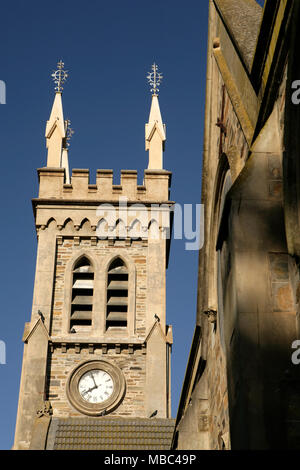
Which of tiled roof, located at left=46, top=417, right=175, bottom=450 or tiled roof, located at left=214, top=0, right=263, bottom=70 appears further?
tiled roof, located at left=46, top=417, right=175, bottom=450

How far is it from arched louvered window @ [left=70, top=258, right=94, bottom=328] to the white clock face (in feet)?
6.73

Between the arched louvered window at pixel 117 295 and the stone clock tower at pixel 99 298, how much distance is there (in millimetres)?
35

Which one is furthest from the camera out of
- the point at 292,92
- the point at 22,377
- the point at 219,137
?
the point at 22,377

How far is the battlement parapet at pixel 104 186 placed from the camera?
2964 cm

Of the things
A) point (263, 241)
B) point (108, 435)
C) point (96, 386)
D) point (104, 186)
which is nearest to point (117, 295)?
point (96, 386)

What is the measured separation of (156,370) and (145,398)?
3.11 ft

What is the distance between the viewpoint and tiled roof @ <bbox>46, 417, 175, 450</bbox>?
752 inches

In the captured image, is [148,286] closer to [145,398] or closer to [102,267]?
[102,267]

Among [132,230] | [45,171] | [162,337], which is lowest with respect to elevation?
[162,337]

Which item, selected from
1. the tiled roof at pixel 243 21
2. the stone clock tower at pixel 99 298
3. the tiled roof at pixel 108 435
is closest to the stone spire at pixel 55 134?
the stone clock tower at pixel 99 298

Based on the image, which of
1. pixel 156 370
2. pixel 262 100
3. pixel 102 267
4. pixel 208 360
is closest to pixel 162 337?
pixel 156 370

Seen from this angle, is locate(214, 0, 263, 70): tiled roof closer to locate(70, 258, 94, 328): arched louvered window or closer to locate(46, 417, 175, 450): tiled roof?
locate(46, 417, 175, 450): tiled roof

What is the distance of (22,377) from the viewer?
25.5 meters

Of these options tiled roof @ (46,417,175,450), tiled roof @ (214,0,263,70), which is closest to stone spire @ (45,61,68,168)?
tiled roof @ (46,417,175,450)
